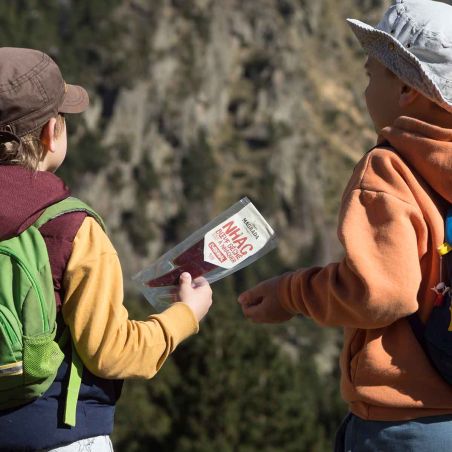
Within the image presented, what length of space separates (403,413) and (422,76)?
1041mm

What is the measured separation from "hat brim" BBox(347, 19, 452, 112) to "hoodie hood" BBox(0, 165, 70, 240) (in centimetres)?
110

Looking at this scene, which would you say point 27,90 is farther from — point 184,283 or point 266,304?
point 266,304

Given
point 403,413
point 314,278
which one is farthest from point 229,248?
point 403,413

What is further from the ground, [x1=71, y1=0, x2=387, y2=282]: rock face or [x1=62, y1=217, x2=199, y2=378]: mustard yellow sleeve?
[x1=62, y1=217, x2=199, y2=378]: mustard yellow sleeve

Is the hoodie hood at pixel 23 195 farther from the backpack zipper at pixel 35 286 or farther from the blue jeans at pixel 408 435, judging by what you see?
the blue jeans at pixel 408 435

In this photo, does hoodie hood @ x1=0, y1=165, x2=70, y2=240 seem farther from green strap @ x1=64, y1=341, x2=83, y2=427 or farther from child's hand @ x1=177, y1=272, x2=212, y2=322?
child's hand @ x1=177, y1=272, x2=212, y2=322

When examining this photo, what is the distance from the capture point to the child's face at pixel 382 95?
3.98 m

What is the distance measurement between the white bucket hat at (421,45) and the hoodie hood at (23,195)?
1.12m

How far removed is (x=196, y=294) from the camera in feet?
13.3

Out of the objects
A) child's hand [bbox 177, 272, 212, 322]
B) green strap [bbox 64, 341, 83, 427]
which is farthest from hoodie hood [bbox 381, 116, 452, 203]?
green strap [bbox 64, 341, 83, 427]

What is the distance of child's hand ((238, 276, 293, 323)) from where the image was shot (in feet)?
13.2

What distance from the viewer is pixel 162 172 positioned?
115 meters

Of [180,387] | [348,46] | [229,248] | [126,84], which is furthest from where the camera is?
[348,46]

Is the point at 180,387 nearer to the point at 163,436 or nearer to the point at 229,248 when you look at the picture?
the point at 163,436
